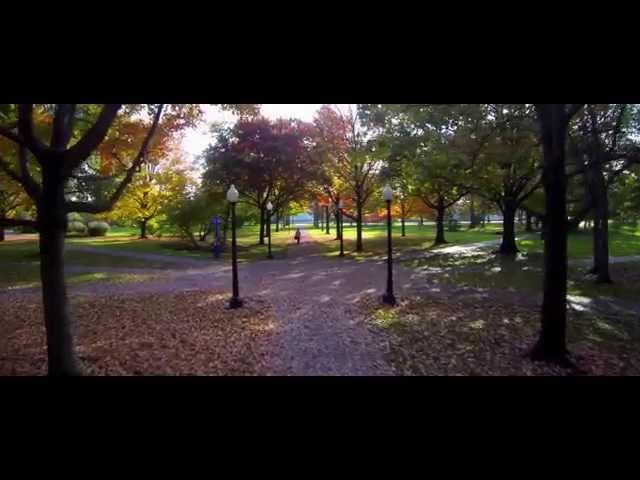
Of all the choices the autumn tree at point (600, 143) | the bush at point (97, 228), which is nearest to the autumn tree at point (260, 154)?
the autumn tree at point (600, 143)

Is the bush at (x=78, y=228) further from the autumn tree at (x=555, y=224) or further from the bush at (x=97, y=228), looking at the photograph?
the autumn tree at (x=555, y=224)

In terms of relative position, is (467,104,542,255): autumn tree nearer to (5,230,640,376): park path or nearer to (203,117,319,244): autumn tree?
(5,230,640,376): park path

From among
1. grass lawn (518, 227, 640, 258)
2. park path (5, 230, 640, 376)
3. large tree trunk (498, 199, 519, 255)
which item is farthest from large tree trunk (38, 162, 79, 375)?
grass lawn (518, 227, 640, 258)

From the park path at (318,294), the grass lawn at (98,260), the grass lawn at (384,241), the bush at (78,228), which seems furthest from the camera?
the bush at (78,228)

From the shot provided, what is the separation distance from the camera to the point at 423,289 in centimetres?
877

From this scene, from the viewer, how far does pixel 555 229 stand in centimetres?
403

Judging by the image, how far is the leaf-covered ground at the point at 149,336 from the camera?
13.7 feet

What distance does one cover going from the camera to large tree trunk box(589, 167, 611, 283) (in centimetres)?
890

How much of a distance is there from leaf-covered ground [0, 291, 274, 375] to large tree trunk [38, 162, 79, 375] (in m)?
0.70

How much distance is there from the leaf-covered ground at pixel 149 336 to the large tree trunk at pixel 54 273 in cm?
70
